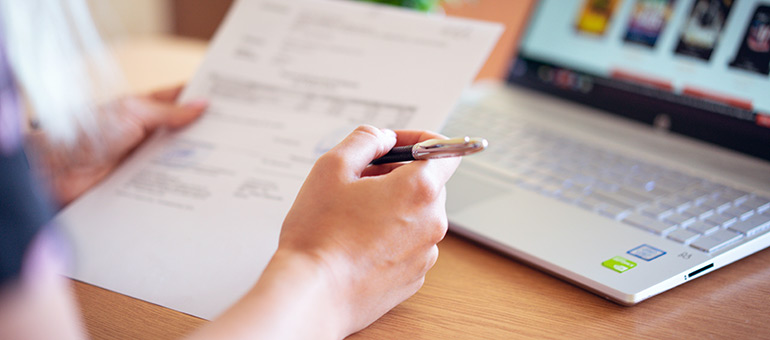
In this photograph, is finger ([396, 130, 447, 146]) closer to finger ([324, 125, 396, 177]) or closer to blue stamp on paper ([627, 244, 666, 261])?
finger ([324, 125, 396, 177])

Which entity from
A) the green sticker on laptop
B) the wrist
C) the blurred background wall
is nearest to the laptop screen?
the green sticker on laptop

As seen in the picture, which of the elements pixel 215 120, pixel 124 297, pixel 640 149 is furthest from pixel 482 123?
pixel 124 297

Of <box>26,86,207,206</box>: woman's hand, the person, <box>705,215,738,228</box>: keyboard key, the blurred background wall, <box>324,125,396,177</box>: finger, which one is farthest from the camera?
the blurred background wall

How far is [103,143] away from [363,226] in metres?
0.41

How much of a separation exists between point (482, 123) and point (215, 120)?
1.15 ft

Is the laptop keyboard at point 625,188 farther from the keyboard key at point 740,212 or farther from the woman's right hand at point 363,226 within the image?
the woman's right hand at point 363,226

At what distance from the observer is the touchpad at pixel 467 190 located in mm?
533

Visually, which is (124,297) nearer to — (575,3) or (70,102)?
(70,102)

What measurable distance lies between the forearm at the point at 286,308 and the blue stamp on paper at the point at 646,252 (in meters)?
0.26

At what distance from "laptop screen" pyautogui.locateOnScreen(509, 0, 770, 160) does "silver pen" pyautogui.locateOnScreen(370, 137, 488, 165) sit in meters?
0.43

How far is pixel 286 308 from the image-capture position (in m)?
0.33

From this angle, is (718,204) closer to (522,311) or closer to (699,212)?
(699,212)

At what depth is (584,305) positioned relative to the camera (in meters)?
0.42

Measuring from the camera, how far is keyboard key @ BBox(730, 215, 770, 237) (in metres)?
0.47
